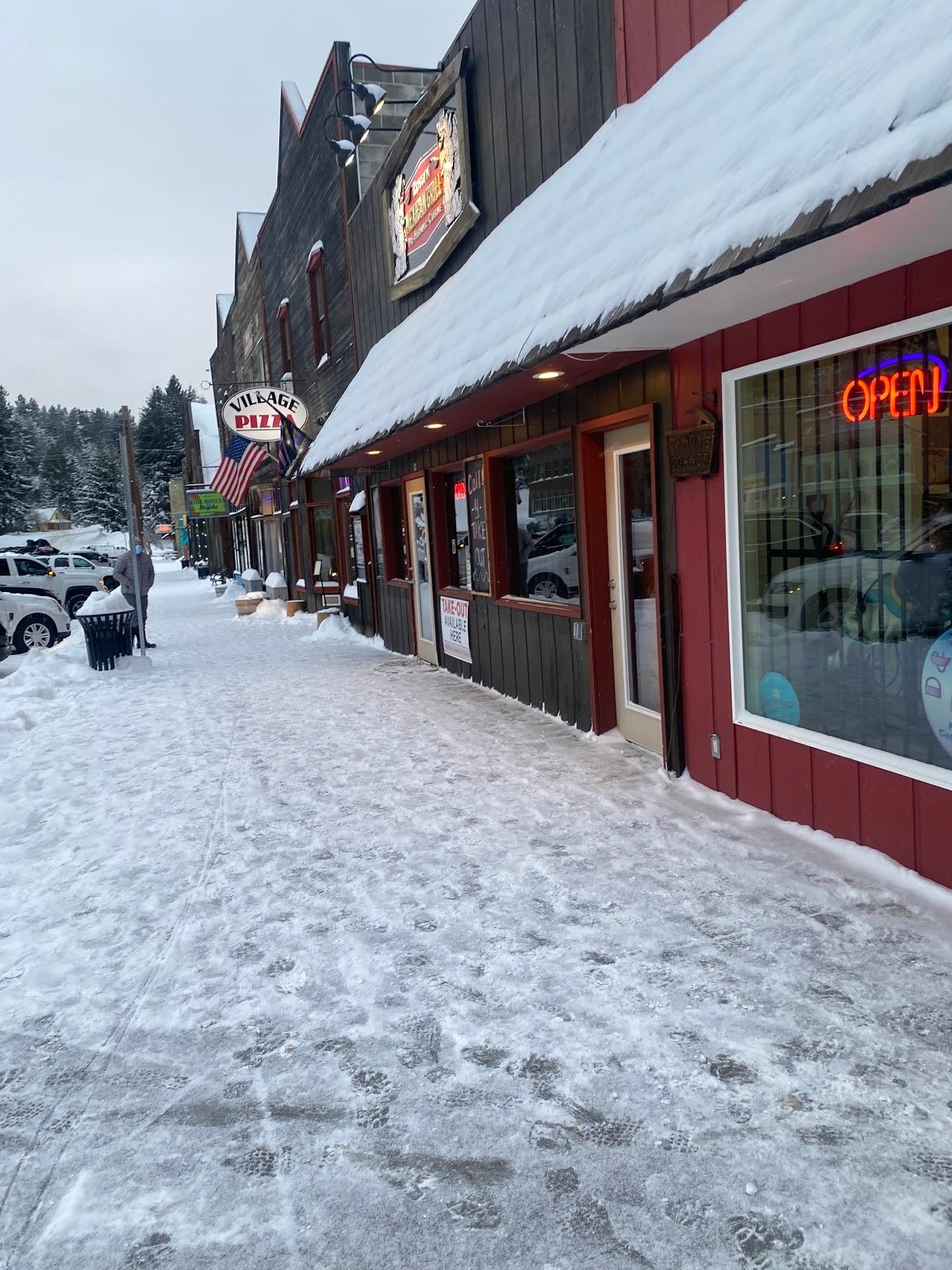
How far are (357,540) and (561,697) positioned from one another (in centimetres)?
838

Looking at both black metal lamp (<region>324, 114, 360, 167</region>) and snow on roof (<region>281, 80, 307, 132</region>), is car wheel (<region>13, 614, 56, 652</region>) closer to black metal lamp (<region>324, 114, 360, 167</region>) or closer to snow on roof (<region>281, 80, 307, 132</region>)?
black metal lamp (<region>324, 114, 360, 167</region>)

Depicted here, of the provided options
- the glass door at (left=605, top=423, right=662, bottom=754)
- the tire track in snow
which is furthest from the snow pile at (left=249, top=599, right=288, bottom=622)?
the tire track in snow

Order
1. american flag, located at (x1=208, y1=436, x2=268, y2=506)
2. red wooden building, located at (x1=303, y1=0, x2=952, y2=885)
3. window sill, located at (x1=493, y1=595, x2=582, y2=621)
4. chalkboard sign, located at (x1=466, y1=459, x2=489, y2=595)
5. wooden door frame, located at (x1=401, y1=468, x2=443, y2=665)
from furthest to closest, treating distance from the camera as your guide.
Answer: american flag, located at (x1=208, y1=436, x2=268, y2=506), wooden door frame, located at (x1=401, y1=468, x2=443, y2=665), chalkboard sign, located at (x1=466, y1=459, x2=489, y2=595), window sill, located at (x1=493, y1=595, x2=582, y2=621), red wooden building, located at (x1=303, y1=0, x2=952, y2=885)

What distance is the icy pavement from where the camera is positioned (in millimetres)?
2281

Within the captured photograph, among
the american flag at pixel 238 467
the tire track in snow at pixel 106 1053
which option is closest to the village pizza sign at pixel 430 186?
the tire track in snow at pixel 106 1053

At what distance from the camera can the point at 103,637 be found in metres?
12.3

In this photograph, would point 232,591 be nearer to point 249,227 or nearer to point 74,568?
point 74,568

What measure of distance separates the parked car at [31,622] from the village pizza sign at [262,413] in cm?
461

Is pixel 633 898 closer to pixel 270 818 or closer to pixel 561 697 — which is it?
pixel 270 818

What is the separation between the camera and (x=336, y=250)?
596 inches

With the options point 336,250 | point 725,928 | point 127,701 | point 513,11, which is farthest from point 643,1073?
point 336,250

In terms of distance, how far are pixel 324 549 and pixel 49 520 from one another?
9955cm

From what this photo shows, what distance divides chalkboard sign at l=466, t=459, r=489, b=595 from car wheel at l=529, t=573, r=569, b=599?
0.96m

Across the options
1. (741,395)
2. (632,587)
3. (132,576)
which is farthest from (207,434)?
(741,395)
